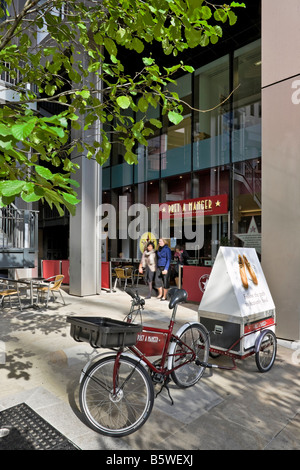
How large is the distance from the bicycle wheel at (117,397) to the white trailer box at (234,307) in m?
1.65

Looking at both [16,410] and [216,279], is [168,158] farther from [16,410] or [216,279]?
[16,410]

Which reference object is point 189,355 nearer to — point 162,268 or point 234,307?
point 234,307

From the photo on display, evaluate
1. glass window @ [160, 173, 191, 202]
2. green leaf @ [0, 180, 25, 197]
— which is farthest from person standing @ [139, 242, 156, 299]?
green leaf @ [0, 180, 25, 197]

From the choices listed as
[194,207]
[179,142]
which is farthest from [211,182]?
[179,142]

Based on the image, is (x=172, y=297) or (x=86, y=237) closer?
(x=172, y=297)

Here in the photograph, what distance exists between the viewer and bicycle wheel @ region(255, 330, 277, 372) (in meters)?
4.40

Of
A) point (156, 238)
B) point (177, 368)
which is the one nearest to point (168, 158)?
point (156, 238)

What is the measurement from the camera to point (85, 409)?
10.00 ft

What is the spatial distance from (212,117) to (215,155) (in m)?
1.90

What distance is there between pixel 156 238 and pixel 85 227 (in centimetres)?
486

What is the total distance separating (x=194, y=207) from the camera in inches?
534

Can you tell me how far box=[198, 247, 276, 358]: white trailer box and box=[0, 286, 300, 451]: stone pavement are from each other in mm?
497

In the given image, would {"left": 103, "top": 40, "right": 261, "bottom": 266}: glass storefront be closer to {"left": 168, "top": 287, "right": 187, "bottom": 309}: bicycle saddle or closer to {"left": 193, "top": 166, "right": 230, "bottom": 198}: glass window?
{"left": 193, "top": 166, "right": 230, "bottom": 198}: glass window

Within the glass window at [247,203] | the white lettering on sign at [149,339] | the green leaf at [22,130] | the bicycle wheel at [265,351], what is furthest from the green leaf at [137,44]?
the glass window at [247,203]
